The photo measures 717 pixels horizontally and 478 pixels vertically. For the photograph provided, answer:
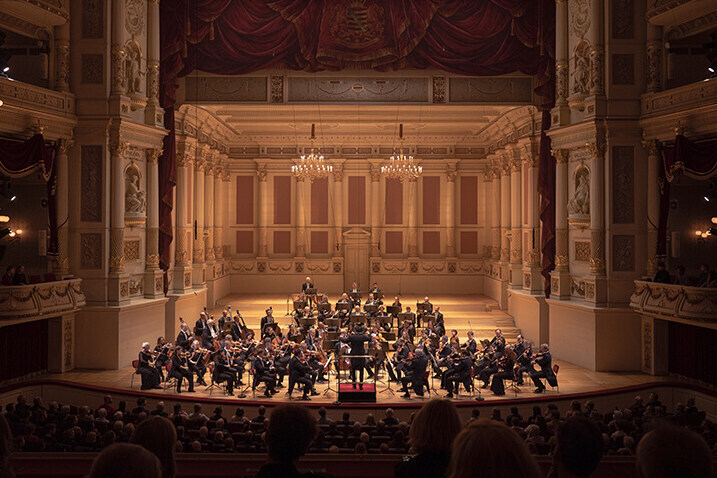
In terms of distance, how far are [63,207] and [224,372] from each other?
5.92 m

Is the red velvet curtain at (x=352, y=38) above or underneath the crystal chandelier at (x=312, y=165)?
above

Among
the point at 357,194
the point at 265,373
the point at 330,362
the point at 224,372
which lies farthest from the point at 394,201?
the point at 224,372

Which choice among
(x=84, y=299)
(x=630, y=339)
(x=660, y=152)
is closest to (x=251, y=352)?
(x=84, y=299)

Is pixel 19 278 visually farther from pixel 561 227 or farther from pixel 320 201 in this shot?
pixel 320 201

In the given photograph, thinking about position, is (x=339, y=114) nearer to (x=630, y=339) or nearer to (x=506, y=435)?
(x=630, y=339)

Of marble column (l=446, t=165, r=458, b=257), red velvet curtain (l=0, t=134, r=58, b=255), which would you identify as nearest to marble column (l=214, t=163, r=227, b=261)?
marble column (l=446, t=165, r=458, b=257)

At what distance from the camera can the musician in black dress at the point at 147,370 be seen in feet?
45.0

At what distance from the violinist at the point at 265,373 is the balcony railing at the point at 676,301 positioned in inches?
335

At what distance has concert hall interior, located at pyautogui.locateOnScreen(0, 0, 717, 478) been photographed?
45.6 ft

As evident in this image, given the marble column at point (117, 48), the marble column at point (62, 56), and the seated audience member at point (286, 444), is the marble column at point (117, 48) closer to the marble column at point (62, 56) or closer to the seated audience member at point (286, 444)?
the marble column at point (62, 56)

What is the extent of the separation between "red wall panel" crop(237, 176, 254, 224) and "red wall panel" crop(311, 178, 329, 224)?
9.71 ft

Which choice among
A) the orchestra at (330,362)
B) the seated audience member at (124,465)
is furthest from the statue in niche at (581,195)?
the seated audience member at (124,465)

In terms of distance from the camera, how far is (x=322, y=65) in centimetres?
1859

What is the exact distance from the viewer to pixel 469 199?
3070 centimetres
